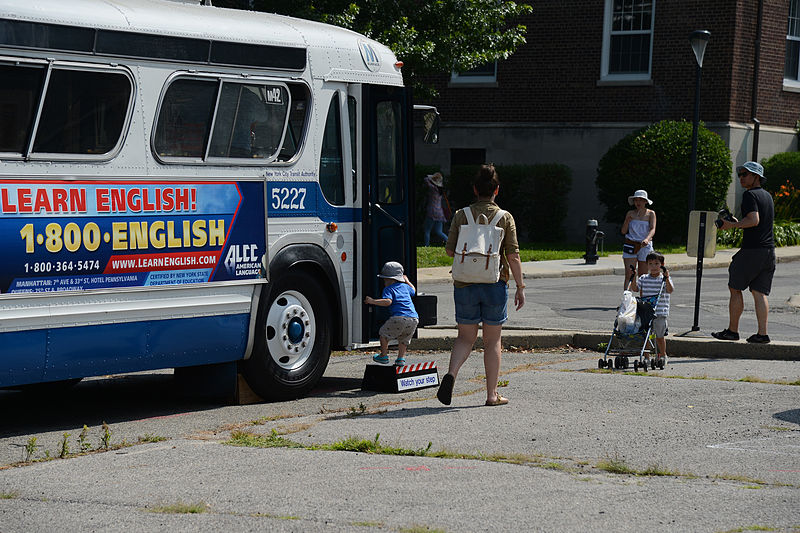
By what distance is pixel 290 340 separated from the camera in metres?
9.41

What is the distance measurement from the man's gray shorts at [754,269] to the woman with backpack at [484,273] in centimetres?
390

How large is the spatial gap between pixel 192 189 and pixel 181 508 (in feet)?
11.0

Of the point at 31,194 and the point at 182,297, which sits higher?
the point at 31,194

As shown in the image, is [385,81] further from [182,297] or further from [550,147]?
[550,147]

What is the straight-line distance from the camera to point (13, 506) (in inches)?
229

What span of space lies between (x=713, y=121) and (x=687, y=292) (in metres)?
10.3

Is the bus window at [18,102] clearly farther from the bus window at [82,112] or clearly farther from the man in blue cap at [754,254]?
the man in blue cap at [754,254]

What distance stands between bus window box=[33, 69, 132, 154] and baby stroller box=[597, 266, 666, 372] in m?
4.85

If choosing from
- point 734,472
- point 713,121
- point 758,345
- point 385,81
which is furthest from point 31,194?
point 713,121

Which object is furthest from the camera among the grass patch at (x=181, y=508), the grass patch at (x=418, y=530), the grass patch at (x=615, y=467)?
the grass patch at (x=615, y=467)

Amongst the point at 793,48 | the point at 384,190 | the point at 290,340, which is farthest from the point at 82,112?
the point at 793,48

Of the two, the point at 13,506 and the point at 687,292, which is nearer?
the point at 13,506

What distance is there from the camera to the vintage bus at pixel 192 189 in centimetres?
768

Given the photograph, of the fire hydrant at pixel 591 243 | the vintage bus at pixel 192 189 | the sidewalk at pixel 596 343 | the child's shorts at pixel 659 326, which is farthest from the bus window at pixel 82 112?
the fire hydrant at pixel 591 243
